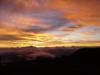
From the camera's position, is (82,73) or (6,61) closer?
(6,61)

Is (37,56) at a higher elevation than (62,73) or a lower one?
higher

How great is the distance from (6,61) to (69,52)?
81 cm

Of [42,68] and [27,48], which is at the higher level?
[27,48]

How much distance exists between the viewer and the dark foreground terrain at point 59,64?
2.96 m

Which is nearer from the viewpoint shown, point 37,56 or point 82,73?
point 37,56

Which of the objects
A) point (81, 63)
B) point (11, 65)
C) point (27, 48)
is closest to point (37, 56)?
point (27, 48)

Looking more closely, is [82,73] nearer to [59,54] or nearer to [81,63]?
[81,63]

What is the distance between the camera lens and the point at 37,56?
2.97m

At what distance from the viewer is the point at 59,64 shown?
3049 millimetres

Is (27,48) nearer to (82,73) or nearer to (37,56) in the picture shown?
(37,56)

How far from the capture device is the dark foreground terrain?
2.96 meters

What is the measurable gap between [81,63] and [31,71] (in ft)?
2.23

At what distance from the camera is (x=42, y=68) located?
3.06 metres

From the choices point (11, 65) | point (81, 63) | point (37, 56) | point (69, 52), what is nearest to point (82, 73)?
point (81, 63)
